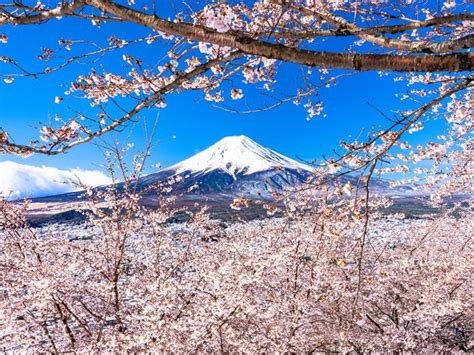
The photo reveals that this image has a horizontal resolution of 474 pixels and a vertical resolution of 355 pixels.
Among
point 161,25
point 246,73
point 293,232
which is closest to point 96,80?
point 246,73

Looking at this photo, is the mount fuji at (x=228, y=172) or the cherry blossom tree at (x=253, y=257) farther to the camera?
the mount fuji at (x=228, y=172)

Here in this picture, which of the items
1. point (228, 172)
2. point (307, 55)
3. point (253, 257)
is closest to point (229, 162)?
point (228, 172)

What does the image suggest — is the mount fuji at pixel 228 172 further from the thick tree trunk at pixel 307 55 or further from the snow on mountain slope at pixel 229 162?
the thick tree trunk at pixel 307 55

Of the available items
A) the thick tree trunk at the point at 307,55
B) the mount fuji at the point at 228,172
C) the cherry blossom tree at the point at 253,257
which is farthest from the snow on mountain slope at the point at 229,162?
the thick tree trunk at the point at 307,55

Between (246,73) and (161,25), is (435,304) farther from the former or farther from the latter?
(161,25)

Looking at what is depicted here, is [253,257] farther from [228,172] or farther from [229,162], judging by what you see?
[229,162]

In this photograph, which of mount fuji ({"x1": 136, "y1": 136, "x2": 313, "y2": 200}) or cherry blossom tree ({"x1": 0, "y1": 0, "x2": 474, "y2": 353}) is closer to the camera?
cherry blossom tree ({"x1": 0, "y1": 0, "x2": 474, "y2": 353})

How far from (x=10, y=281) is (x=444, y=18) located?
7.67 meters

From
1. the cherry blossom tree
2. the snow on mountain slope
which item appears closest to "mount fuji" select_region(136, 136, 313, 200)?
the snow on mountain slope

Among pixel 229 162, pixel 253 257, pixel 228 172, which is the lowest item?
pixel 253 257

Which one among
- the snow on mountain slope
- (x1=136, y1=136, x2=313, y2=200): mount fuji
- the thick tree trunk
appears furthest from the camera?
the snow on mountain slope

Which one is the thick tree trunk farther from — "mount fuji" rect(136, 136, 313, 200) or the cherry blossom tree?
"mount fuji" rect(136, 136, 313, 200)

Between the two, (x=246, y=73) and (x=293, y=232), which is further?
(x=293, y=232)

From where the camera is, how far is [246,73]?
387cm
